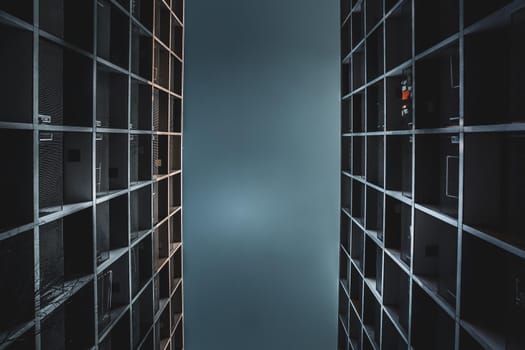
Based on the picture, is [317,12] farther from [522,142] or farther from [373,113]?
[522,142]

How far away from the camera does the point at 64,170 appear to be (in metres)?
2.68

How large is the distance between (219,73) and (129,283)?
12.3ft

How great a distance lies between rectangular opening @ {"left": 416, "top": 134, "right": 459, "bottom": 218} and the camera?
2701 millimetres

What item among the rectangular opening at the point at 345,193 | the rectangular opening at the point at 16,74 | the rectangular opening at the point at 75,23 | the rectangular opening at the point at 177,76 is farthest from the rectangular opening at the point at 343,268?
the rectangular opening at the point at 16,74

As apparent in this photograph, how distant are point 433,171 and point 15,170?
2553 millimetres

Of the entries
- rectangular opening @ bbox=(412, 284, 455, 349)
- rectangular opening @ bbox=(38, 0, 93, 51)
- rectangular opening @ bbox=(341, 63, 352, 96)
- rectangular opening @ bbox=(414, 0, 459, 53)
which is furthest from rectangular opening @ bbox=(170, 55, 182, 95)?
rectangular opening @ bbox=(412, 284, 455, 349)

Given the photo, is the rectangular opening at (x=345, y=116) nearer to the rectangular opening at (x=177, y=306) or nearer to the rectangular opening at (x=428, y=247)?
the rectangular opening at (x=428, y=247)

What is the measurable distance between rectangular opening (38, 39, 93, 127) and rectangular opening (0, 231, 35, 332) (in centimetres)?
73

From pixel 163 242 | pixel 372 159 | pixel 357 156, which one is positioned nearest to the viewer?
pixel 372 159

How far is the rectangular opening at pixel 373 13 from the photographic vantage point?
402 cm

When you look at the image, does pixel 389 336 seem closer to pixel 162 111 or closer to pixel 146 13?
pixel 162 111

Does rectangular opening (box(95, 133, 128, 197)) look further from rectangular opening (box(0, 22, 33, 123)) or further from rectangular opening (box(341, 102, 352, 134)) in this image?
rectangular opening (box(341, 102, 352, 134))

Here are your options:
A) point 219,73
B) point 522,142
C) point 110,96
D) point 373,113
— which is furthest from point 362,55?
point 522,142

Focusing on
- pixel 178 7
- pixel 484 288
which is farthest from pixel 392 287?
pixel 178 7
